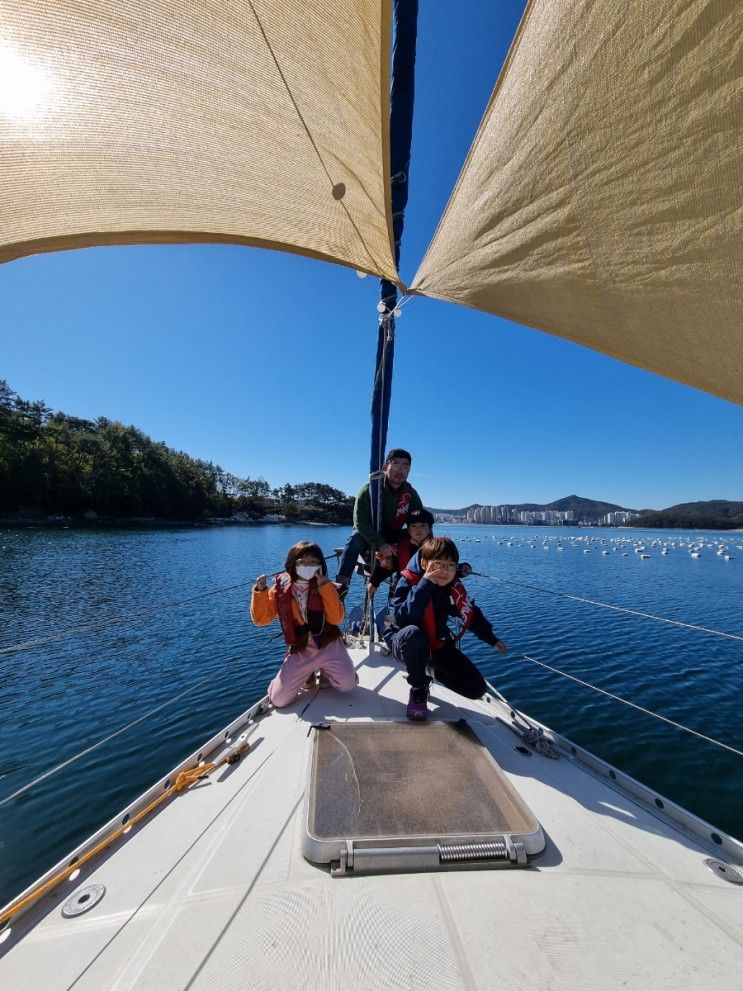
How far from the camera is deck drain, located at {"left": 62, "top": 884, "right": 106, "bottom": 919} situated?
1.64 m

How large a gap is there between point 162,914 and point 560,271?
3.95 metres

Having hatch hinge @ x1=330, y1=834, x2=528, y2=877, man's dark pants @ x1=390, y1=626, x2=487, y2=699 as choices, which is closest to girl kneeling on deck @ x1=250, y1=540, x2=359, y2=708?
man's dark pants @ x1=390, y1=626, x2=487, y2=699

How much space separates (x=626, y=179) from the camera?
2.04m

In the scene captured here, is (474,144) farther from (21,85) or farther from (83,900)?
(83,900)

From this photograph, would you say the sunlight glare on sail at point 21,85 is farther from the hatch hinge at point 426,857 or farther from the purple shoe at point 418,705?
the purple shoe at point 418,705

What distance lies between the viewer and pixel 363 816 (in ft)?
6.99

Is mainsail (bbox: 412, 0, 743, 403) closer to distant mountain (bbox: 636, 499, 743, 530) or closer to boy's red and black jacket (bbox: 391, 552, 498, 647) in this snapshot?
boy's red and black jacket (bbox: 391, 552, 498, 647)

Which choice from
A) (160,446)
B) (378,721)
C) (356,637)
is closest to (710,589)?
(356,637)

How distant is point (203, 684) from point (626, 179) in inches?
393

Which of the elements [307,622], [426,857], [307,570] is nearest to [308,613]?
[307,622]

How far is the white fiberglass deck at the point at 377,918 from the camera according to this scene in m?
1.35

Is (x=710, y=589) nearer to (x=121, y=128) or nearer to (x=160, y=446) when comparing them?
(x=121, y=128)

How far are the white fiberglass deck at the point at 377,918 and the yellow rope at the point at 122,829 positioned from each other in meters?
0.05

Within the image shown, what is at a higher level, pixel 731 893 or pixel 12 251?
pixel 12 251
